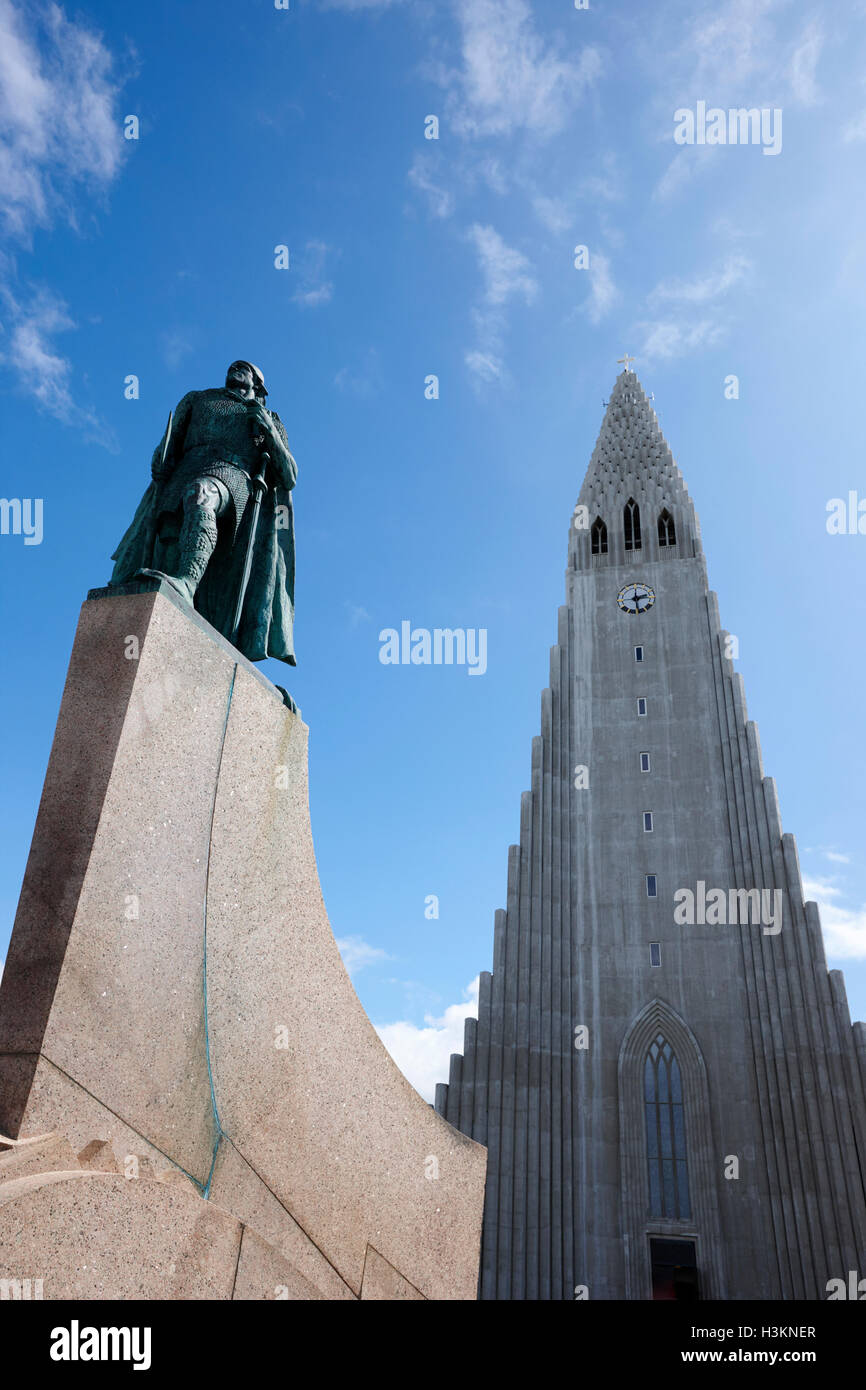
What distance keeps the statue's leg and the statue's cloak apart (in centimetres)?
21

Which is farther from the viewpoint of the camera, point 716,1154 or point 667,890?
point 667,890

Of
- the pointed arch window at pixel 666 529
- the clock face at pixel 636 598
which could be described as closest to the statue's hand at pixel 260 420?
the clock face at pixel 636 598

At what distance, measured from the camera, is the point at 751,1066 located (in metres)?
26.3

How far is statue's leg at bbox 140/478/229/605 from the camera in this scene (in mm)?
6156

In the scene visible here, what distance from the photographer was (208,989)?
5.02 metres

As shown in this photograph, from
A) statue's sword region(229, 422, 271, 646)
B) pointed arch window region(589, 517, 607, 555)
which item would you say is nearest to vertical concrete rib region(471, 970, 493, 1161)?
pointed arch window region(589, 517, 607, 555)

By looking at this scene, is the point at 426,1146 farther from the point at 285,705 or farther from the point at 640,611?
the point at 640,611

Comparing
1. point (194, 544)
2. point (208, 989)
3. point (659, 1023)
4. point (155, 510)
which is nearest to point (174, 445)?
point (155, 510)

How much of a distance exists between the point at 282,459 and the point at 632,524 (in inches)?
1346

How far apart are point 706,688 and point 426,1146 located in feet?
94.8

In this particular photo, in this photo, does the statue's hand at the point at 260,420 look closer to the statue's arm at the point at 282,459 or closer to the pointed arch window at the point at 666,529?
the statue's arm at the point at 282,459

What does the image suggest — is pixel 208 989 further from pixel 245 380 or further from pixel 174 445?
pixel 245 380

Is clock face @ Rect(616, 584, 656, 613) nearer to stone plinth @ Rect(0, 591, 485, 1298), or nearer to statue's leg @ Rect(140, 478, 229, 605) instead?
stone plinth @ Rect(0, 591, 485, 1298)
